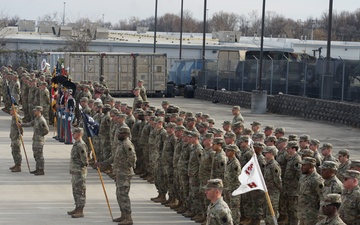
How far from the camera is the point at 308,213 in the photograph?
12852 millimetres

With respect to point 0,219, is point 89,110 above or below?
above

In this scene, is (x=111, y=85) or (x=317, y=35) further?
(x=317, y=35)

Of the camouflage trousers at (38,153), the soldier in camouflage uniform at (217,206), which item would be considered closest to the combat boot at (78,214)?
the camouflage trousers at (38,153)

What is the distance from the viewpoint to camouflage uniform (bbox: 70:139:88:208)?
15945 millimetres

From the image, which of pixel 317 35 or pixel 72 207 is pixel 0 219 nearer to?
pixel 72 207

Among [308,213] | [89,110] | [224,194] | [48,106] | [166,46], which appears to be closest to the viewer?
[308,213]

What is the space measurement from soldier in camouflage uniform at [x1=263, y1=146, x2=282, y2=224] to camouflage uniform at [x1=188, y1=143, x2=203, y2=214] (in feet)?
5.54

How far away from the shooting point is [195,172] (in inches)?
616

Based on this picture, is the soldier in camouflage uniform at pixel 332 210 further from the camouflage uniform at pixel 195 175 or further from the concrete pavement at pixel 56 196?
the concrete pavement at pixel 56 196

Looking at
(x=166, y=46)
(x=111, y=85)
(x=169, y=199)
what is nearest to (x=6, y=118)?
(x=111, y=85)

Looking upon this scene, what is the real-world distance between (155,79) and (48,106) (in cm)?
1789

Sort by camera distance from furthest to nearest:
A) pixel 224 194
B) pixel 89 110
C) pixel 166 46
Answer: pixel 166 46, pixel 89 110, pixel 224 194

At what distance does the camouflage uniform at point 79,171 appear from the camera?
1595 centimetres

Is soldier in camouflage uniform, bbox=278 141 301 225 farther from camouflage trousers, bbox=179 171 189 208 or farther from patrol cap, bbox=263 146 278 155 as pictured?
camouflage trousers, bbox=179 171 189 208
